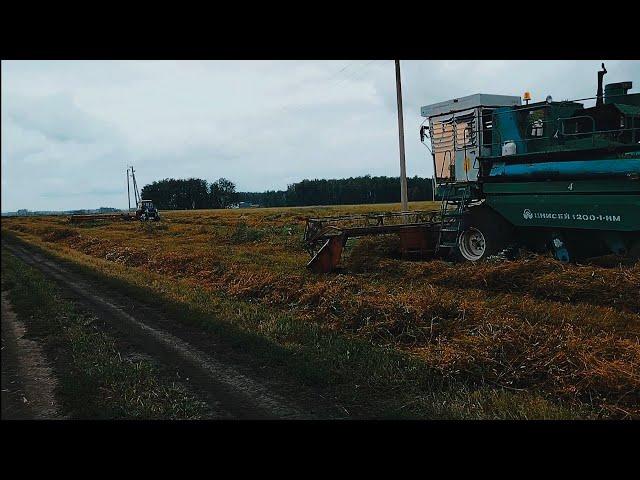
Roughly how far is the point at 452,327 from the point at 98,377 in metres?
4.35

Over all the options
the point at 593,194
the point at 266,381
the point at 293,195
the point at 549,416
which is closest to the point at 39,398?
the point at 266,381

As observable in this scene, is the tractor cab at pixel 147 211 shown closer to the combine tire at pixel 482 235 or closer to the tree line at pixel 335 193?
the tree line at pixel 335 193

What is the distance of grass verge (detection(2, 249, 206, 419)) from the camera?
4.65 m

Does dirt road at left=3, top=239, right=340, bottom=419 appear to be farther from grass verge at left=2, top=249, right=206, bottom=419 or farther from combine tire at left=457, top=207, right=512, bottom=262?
combine tire at left=457, top=207, right=512, bottom=262

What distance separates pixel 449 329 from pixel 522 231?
238 inches

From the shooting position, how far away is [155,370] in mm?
5871

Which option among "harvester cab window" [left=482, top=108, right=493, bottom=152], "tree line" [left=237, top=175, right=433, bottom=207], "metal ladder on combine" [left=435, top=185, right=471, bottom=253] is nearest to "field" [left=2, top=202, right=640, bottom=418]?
"metal ladder on combine" [left=435, top=185, right=471, bottom=253]

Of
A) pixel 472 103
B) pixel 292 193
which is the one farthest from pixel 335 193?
pixel 472 103

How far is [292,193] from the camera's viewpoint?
9194 cm

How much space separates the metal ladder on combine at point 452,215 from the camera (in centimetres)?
1262

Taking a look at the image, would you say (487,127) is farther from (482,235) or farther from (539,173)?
(482,235)

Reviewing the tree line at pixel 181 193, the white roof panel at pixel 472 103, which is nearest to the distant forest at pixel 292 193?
the tree line at pixel 181 193

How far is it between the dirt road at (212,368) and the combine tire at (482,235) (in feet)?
23.4
